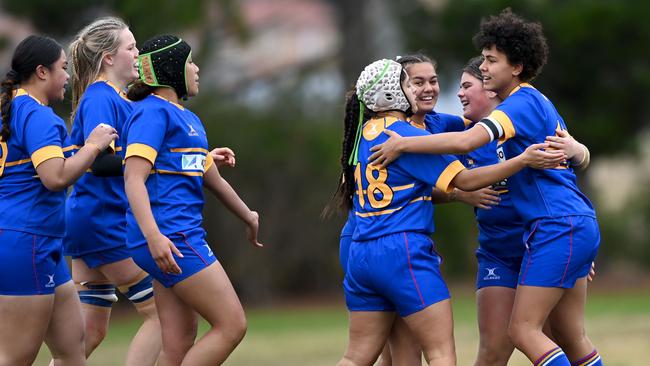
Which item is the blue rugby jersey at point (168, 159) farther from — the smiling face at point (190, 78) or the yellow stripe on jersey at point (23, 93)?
the yellow stripe on jersey at point (23, 93)

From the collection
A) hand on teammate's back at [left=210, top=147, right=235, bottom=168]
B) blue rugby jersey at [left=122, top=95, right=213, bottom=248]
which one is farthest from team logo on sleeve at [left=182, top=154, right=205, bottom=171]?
hand on teammate's back at [left=210, top=147, right=235, bottom=168]

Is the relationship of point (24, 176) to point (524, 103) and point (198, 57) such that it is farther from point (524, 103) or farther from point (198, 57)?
point (198, 57)

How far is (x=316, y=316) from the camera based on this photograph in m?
16.8

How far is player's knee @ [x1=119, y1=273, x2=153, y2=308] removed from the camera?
20.5 feet

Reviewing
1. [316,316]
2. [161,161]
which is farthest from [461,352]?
[316,316]

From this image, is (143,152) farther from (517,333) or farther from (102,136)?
(517,333)

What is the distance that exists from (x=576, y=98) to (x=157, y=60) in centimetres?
1602

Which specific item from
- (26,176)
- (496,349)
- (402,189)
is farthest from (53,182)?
(496,349)

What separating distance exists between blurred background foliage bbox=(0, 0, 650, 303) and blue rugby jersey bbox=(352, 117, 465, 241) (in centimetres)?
1082

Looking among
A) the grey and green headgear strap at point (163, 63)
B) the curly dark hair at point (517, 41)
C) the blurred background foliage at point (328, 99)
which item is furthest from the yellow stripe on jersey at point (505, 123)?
the blurred background foliage at point (328, 99)

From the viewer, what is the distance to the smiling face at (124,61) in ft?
20.5

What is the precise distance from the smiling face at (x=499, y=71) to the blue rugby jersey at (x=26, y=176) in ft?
7.72

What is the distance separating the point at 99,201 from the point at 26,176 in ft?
1.93

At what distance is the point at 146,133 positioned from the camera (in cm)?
527
